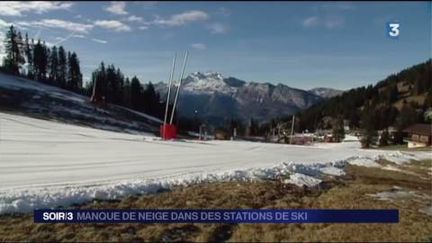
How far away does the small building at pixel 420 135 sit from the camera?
12646cm

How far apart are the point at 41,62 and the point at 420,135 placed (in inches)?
5047

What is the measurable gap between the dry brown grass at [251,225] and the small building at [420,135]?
113651 mm

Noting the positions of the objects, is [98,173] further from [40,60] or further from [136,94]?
[40,60]

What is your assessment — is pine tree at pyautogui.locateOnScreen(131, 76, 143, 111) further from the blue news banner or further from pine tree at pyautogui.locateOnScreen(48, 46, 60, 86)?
the blue news banner

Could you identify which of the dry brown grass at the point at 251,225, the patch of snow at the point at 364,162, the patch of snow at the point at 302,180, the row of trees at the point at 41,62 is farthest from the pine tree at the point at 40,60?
the dry brown grass at the point at 251,225

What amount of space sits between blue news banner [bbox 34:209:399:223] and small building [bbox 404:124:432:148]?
119929 mm

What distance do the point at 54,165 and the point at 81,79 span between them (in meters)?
161

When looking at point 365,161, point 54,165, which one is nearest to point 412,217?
point 54,165

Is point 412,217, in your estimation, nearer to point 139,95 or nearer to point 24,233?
point 24,233

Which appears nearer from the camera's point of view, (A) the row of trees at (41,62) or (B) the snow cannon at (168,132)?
(B) the snow cannon at (168,132)

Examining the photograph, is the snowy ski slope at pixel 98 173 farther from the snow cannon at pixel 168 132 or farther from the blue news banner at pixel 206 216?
the snow cannon at pixel 168 132

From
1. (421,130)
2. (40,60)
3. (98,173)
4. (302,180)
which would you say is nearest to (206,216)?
(302,180)

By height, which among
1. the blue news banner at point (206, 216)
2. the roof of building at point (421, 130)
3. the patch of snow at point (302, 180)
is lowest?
the blue news banner at point (206, 216)

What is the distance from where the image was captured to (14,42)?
151 metres
